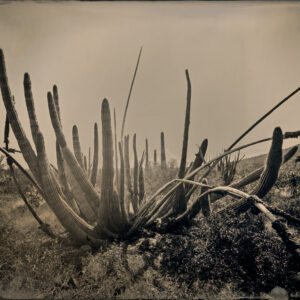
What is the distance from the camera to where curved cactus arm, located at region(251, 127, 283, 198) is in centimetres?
235

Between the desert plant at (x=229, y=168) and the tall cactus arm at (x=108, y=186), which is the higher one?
the tall cactus arm at (x=108, y=186)

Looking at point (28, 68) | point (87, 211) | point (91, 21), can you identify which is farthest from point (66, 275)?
point (91, 21)

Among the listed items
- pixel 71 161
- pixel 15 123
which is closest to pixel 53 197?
pixel 71 161

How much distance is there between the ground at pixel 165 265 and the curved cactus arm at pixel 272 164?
0.71m

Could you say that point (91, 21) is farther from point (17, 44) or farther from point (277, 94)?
point (277, 94)

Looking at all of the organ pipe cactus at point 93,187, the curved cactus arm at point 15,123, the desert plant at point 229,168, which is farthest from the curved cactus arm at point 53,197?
the desert plant at point 229,168

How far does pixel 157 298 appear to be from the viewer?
2.28m

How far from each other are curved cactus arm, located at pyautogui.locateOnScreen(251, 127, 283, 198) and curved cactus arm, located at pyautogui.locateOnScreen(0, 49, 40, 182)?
263 centimetres

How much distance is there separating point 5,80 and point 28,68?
174 cm

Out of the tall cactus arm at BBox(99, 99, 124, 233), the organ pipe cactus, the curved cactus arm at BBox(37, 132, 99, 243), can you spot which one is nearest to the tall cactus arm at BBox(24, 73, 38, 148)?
the organ pipe cactus

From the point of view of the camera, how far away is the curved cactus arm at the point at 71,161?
3024mm

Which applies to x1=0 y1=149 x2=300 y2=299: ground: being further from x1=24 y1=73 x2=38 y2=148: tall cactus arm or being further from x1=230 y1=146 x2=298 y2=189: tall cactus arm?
x1=24 y1=73 x2=38 y2=148: tall cactus arm

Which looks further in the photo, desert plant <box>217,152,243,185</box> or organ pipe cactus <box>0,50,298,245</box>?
desert plant <box>217,152,243,185</box>

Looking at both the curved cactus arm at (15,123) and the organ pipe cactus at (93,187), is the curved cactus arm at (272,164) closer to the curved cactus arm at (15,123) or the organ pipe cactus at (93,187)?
the organ pipe cactus at (93,187)
